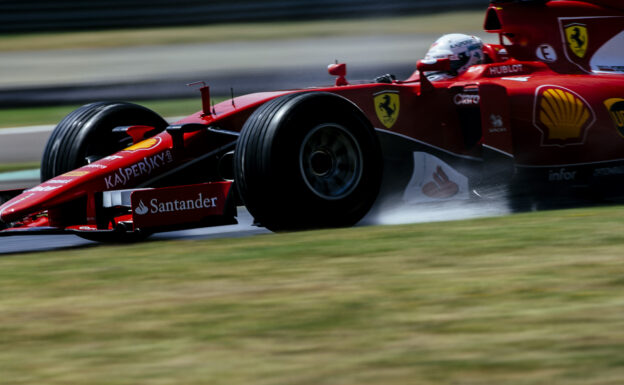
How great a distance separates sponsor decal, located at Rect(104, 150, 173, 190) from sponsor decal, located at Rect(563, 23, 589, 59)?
11.1ft

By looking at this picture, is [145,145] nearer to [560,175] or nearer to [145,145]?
[145,145]

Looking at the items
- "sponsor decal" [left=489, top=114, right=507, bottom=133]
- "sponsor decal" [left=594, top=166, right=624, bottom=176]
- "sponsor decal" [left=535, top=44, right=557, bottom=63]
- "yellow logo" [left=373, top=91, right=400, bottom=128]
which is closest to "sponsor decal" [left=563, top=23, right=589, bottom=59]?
"sponsor decal" [left=535, top=44, right=557, bottom=63]

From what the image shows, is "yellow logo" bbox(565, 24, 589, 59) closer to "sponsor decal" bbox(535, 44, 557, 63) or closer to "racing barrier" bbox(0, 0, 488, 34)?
"sponsor decal" bbox(535, 44, 557, 63)

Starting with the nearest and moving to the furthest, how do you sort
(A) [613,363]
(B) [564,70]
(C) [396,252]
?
1. (A) [613,363]
2. (C) [396,252]
3. (B) [564,70]

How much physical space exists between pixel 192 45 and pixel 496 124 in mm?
13545

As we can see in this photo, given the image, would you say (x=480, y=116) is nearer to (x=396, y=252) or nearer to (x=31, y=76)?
(x=396, y=252)

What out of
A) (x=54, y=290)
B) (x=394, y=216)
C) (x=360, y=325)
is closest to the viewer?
(x=360, y=325)

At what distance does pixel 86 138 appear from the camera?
6.34 meters

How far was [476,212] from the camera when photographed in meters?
6.39

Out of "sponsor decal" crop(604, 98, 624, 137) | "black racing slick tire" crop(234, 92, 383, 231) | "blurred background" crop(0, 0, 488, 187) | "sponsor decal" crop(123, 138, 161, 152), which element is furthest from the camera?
"blurred background" crop(0, 0, 488, 187)

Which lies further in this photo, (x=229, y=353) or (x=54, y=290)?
(x=54, y=290)

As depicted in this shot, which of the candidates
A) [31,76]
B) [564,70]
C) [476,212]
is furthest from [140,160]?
[31,76]

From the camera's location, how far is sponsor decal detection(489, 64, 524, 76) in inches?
272

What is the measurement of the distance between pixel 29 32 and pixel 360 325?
1829cm
